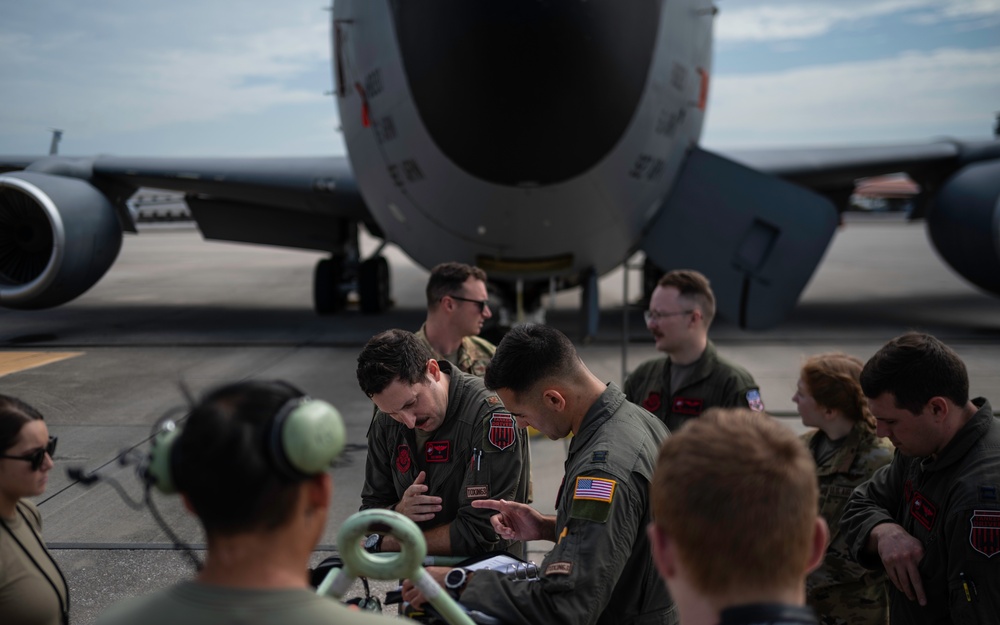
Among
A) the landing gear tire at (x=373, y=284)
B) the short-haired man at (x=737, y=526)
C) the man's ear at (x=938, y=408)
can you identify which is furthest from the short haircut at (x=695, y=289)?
the landing gear tire at (x=373, y=284)

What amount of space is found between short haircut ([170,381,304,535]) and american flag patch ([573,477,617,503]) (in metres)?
1.09

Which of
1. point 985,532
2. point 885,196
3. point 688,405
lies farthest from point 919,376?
point 885,196

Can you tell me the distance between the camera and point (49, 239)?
10.2 metres

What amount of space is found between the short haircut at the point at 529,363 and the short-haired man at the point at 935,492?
0.98 metres

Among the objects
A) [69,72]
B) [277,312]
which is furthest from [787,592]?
[277,312]

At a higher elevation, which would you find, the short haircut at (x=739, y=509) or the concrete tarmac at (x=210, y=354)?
the short haircut at (x=739, y=509)

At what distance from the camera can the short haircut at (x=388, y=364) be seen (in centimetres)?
292

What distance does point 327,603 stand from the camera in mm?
1302

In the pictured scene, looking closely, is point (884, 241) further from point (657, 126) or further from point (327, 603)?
point (327, 603)

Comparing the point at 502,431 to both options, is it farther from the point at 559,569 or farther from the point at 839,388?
the point at 839,388

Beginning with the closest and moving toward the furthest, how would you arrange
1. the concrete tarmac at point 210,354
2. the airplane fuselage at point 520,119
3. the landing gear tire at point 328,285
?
1. the concrete tarmac at point 210,354
2. the airplane fuselage at point 520,119
3. the landing gear tire at point 328,285

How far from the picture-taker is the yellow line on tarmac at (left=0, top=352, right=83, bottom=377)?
24.5 feet

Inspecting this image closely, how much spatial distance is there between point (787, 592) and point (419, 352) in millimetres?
1827

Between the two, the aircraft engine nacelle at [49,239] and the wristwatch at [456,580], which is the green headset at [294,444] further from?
the aircraft engine nacelle at [49,239]
